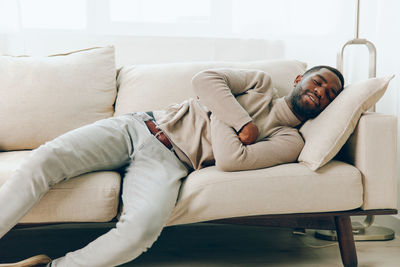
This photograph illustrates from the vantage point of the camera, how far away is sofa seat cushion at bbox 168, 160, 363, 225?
1.34 meters

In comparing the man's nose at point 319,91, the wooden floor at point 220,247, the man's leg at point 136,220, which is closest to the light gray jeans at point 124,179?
the man's leg at point 136,220

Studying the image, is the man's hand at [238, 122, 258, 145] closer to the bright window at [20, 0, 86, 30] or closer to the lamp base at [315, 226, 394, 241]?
the lamp base at [315, 226, 394, 241]

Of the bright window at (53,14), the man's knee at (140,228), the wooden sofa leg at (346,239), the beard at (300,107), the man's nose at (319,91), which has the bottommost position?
the wooden sofa leg at (346,239)

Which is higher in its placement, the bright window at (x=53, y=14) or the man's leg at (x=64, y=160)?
the bright window at (x=53, y=14)

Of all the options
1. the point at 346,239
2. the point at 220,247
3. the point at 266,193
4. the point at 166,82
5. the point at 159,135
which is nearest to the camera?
the point at 266,193

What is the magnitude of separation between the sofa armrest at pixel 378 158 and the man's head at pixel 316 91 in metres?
0.16

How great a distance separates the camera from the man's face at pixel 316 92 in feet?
4.93

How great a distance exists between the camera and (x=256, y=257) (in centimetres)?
163

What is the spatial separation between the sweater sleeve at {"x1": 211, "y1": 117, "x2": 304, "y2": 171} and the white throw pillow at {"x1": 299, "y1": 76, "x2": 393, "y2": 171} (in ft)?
0.16

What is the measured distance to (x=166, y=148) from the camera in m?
1.53

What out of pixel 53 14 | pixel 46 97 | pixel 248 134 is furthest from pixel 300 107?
pixel 53 14

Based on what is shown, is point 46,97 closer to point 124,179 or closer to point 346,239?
point 124,179

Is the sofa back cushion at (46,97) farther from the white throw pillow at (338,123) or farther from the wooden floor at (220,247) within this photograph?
the white throw pillow at (338,123)

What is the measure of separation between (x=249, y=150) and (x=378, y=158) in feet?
1.41
